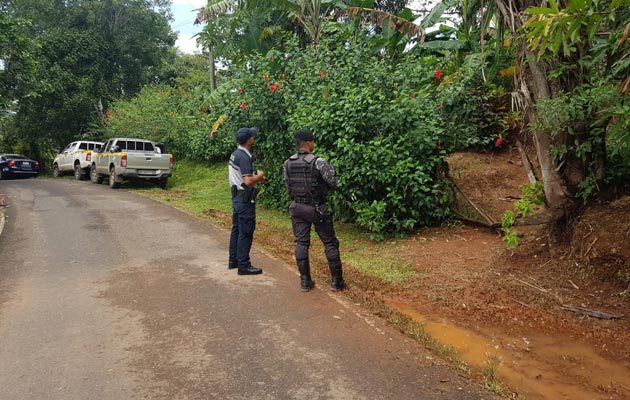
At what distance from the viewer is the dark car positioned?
2219 centimetres


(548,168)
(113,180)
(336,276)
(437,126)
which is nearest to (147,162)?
(113,180)

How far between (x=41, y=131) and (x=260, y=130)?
65.6ft

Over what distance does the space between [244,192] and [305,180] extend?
3.26 ft

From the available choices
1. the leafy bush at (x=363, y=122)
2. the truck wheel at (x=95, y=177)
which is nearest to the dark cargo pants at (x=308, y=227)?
the leafy bush at (x=363, y=122)

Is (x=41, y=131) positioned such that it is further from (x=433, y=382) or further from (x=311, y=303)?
(x=433, y=382)

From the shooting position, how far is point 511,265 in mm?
5988

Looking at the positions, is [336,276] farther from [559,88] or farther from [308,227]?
[559,88]

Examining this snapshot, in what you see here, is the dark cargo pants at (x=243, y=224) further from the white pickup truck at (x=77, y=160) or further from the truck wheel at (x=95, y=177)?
the white pickup truck at (x=77, y=160)

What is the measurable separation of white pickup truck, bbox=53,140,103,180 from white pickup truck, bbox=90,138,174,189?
3.70 meters

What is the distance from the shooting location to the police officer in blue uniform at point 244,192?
5703mm

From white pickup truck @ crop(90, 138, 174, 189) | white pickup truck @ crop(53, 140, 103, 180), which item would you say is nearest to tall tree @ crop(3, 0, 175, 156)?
white pickup truck @ crop(53, 140, 103, 180)

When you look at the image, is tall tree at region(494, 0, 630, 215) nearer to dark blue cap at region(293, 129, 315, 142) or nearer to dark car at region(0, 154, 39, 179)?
dark blue cap at region(293, 129, 315, 142)

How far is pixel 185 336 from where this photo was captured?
4.11 metres

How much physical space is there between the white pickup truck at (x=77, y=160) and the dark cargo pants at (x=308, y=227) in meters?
17.0
